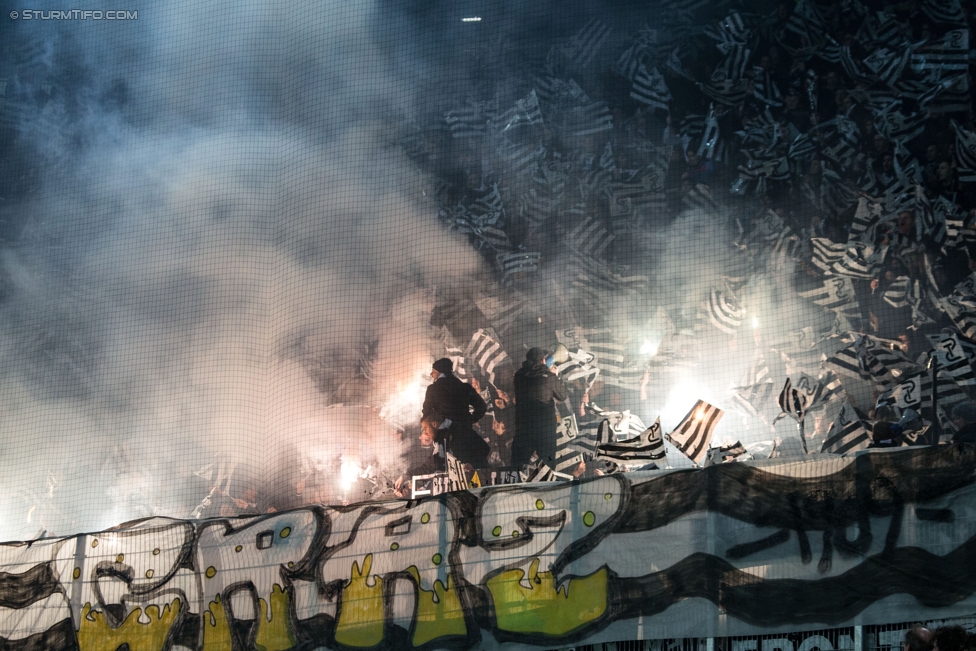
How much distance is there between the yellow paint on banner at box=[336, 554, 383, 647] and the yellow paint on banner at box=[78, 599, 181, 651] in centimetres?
112

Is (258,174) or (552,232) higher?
(258,174)

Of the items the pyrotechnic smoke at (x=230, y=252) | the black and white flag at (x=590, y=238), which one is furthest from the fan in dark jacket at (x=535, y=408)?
the black and white flag at (x=590, y=238)

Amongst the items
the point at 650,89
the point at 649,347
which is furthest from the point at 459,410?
the point at 650,89

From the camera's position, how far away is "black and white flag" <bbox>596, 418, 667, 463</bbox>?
6984mm

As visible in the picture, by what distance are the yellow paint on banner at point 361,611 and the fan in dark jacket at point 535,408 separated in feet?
13.4

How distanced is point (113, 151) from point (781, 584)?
993 cm

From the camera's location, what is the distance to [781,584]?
552 centimetres

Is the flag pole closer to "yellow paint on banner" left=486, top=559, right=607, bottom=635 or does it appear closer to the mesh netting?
the mesh netting

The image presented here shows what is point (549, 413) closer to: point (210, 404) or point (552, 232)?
point (552, 232)

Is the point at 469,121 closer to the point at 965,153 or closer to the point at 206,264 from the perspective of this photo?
the point at 206,264

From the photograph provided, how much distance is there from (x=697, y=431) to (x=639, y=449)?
0.73 metres

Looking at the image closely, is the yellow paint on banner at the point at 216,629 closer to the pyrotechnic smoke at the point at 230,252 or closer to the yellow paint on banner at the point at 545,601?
the yellow paint on banner at the point at 545,601

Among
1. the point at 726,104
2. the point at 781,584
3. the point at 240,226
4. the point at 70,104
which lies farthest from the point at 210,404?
the point at 781,584

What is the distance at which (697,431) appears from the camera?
7566 millimetres
